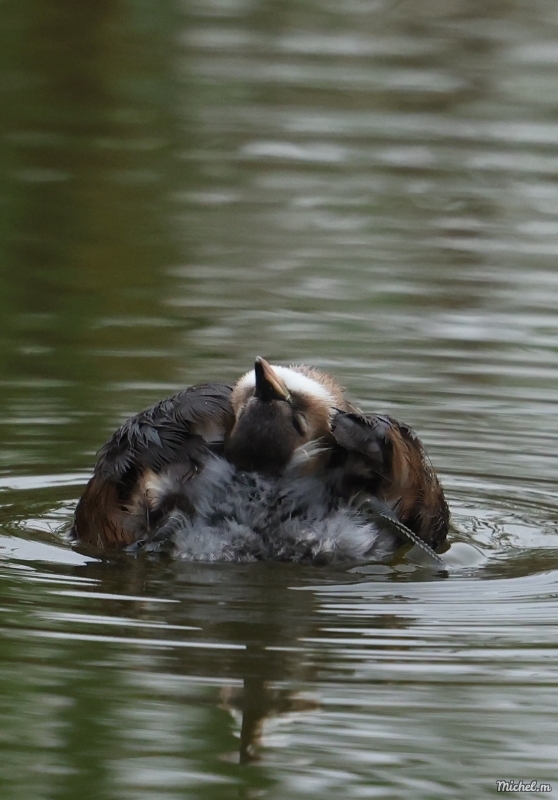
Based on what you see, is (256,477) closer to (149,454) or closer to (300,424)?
(300,424)

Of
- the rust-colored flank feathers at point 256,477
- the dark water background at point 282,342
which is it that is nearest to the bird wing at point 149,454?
the rust-colored flank feathers at point 256,477

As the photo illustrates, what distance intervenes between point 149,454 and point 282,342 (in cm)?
309

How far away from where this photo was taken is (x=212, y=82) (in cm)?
1407

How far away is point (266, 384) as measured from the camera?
18.3 ft

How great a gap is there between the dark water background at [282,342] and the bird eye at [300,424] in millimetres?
425

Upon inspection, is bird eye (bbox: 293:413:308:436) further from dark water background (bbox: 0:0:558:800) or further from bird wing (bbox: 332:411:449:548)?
dark water background (bbox: 0:0:558:800)

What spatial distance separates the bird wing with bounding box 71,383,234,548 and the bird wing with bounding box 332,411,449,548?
386mm

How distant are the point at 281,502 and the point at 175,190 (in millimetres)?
6173

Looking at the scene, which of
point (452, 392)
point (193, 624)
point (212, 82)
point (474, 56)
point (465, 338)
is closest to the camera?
point (193, 624)

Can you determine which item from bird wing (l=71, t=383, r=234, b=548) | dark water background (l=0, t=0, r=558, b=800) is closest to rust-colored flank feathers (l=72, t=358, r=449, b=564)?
bird wing (l=71, t=383, r=234, b=548)

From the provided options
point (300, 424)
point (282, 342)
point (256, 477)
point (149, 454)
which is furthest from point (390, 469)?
point (282, 342)

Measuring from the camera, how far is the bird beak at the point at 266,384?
5.54m

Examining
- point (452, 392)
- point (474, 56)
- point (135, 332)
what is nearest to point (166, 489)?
point (452, 392)

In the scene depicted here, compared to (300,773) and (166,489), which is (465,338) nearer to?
(166,489)
